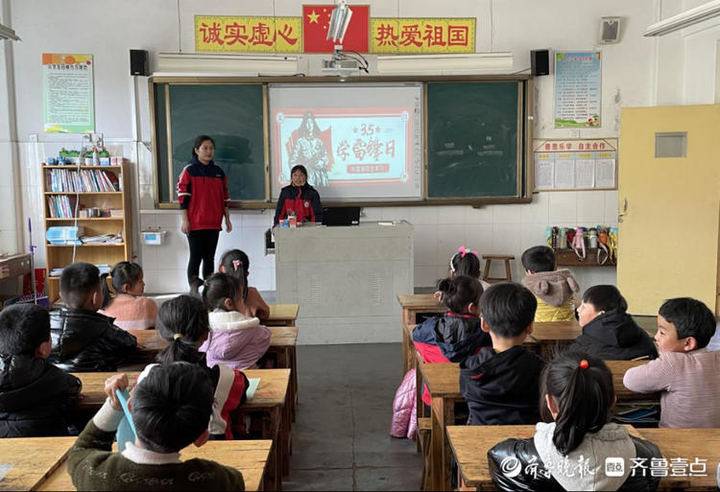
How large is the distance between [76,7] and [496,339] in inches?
225

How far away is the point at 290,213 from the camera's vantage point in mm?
5965

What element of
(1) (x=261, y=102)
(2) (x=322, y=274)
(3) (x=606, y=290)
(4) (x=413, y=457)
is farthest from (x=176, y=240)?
(3) (x=606, y=290)

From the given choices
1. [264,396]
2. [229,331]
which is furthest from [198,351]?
[229,331]

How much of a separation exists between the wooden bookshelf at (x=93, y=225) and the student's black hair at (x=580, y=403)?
18.0 ft

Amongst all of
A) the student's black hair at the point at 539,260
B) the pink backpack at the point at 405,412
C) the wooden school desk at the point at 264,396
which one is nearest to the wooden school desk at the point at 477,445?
the wooden school desk at the point at 264,396

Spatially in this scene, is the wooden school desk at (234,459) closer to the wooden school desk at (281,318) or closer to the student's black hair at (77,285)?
the student's black hair at (77,285)

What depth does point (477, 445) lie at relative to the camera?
1.70 m

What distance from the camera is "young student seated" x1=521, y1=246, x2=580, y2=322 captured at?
3.48 metres

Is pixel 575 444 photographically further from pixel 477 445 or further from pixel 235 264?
pixel 235 264

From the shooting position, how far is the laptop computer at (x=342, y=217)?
5.05 m

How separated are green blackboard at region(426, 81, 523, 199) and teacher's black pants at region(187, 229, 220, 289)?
2201 mm

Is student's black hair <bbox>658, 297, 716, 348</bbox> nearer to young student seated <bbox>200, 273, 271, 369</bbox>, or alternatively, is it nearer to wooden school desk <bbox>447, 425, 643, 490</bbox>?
wooden school desk <bbox>447, 425, 643, 490</bbox>

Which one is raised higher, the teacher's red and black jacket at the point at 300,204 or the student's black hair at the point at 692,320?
the teacher's red and black jacket at the point at 300,204

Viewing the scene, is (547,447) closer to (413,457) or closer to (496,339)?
(496,339)
